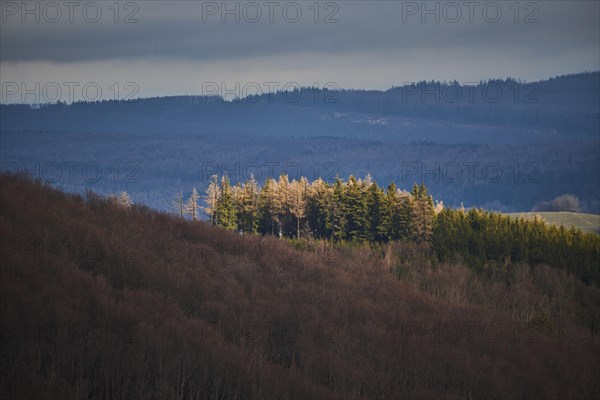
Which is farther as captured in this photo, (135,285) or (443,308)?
(443,308)

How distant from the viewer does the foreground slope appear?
13.7m

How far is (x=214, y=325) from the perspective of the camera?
64.7ft

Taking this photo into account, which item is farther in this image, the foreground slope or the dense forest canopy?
the dense forest canopy

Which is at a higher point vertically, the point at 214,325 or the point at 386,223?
the point at 214,325

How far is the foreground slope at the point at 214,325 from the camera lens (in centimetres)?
1373

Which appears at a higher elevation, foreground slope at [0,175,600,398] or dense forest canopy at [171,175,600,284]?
foreground slope at [0,175,600,398]

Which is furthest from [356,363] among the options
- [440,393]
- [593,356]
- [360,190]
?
[360,190]

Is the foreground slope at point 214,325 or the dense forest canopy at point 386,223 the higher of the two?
the foreground slope at point 214,325

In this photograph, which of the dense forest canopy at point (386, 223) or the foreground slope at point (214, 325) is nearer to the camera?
the foreground slope at point (214, 325)

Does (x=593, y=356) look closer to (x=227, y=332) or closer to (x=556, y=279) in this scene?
(x=227, y=332)

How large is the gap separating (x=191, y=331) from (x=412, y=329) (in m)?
12.3

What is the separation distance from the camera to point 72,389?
40.2 ft

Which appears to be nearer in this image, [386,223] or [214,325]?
[214,325]

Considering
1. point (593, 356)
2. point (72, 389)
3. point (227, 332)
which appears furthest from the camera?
point (593, 356)
